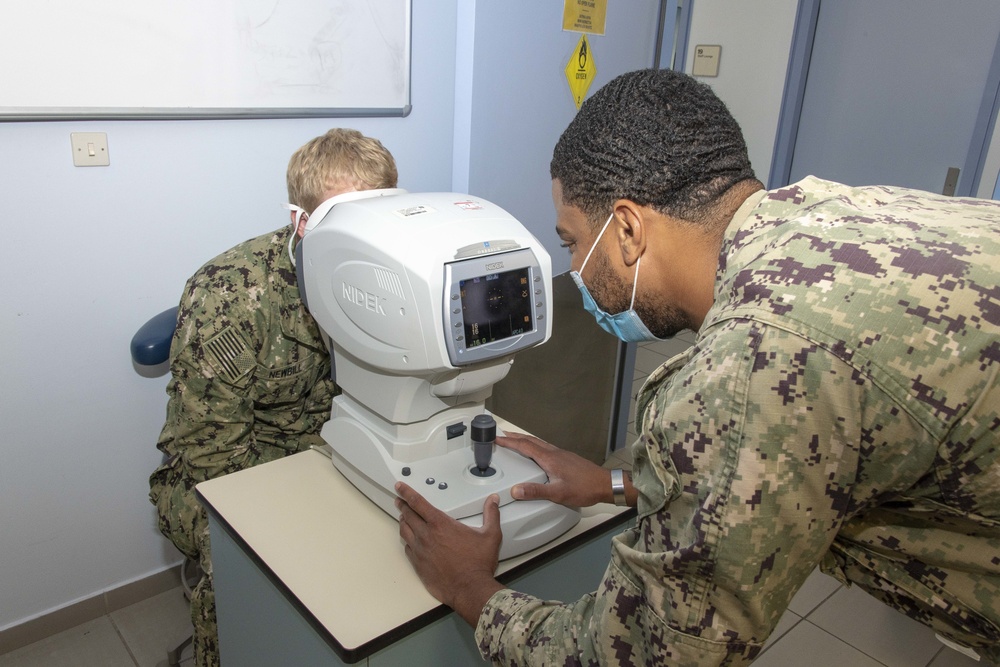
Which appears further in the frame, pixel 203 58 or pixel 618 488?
pixel 203 58

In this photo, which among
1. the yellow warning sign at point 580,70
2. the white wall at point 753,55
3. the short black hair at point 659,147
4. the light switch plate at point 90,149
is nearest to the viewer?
the short black hair at point 659,147

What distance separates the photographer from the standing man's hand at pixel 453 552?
104 cm

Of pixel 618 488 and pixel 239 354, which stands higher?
pixel 239 354

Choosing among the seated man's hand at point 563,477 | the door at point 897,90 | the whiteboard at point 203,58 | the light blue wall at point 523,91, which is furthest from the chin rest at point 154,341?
the door at point 897,90

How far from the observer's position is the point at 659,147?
0.89 metres

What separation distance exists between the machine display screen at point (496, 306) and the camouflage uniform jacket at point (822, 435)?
0.30m

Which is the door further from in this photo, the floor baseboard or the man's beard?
the floor baseboard

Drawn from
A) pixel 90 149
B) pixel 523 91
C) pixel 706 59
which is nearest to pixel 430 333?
pixel 90 149

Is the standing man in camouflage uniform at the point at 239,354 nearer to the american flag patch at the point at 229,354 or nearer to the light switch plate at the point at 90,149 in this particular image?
the american flag patch at the point at 229,354

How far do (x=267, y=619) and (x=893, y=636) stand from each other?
186cm

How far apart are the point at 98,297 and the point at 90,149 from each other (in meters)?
0.36

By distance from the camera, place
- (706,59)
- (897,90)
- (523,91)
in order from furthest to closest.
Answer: (706,59) < (897,90) < (523,91)

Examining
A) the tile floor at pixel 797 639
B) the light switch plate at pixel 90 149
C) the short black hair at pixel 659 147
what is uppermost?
the short black hair at pixel 659 147

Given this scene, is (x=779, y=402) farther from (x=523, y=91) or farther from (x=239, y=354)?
(x=523, y=91)
